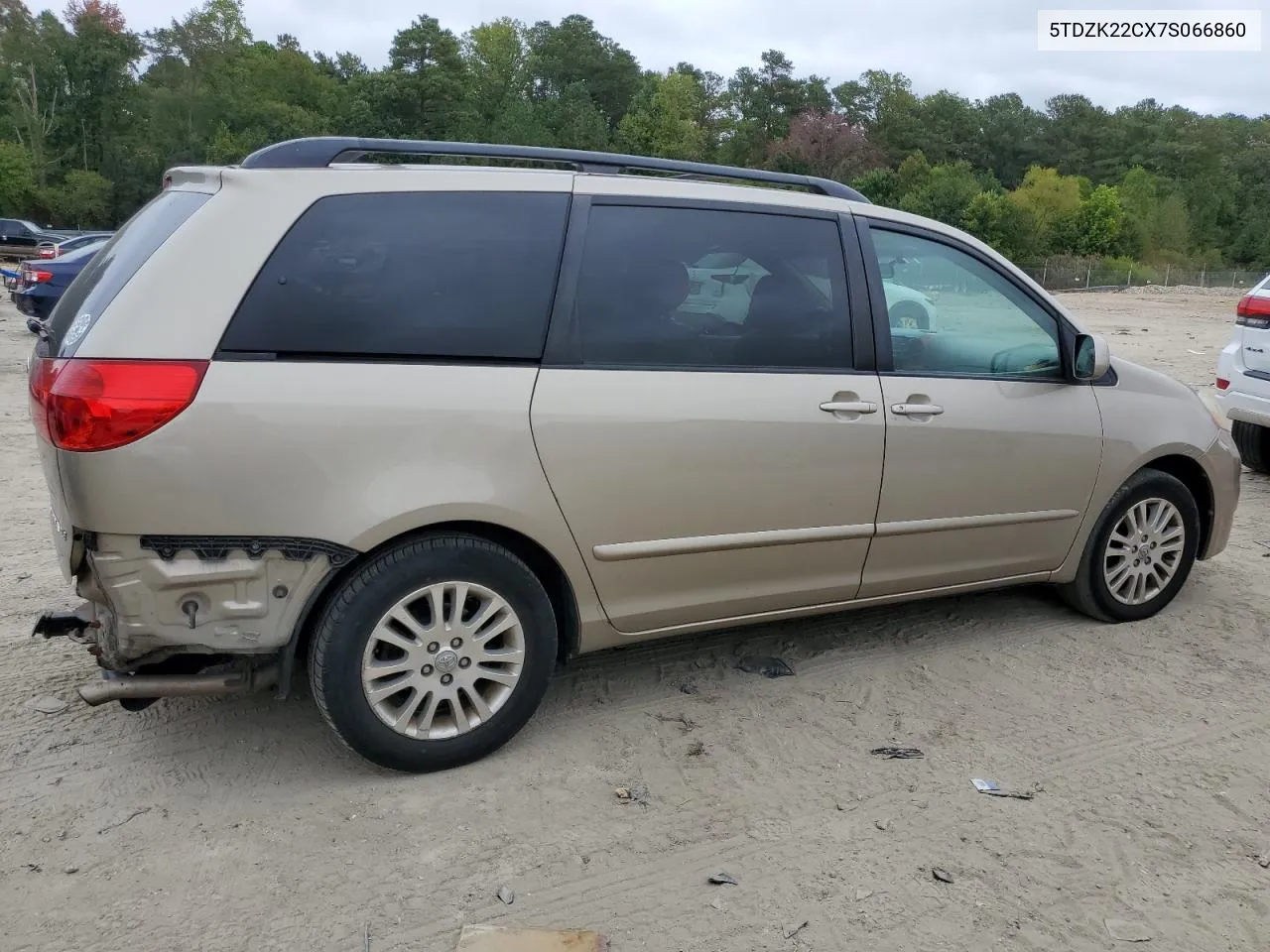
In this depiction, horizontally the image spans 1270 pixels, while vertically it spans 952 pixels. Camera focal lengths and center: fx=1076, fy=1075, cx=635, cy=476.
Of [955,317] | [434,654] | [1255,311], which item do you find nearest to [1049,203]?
[1255,311]

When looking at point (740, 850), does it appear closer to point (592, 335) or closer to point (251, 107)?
point (592, 335)


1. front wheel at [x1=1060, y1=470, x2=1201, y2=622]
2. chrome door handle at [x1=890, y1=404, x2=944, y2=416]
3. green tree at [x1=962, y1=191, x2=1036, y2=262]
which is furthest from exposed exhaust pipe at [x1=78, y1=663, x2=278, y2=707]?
green tree at [x1=962, y1=191, x2=1036, y2=262]

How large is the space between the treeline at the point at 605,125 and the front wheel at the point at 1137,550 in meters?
59.8

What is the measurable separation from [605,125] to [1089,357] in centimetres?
8702

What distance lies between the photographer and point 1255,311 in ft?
23.8

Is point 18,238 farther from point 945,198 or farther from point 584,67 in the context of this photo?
point 584,67

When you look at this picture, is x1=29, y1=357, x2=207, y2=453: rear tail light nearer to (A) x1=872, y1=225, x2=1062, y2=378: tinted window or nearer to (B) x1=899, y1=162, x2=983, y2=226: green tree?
(A) x1=872, y1=225, x2=1062, y2=378: tinted window

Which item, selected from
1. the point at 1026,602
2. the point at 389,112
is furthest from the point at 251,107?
the point at 1026,602

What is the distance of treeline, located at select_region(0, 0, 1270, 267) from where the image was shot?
6806 centimetres

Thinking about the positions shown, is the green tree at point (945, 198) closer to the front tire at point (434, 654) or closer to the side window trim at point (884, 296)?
the side window trim at point (884, 296)

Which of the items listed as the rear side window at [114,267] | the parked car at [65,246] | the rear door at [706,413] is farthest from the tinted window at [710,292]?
the parked car at [65,246]

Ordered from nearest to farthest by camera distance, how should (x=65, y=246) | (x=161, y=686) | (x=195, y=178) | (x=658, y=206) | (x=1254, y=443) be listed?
(x=161, y=686) < (x=195, y=178) < (x=658, y=206) < (x=1254, y=443) < (x=65, y=246)

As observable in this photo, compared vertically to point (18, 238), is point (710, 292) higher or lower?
lower

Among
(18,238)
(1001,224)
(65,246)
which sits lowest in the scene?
(65,246)
